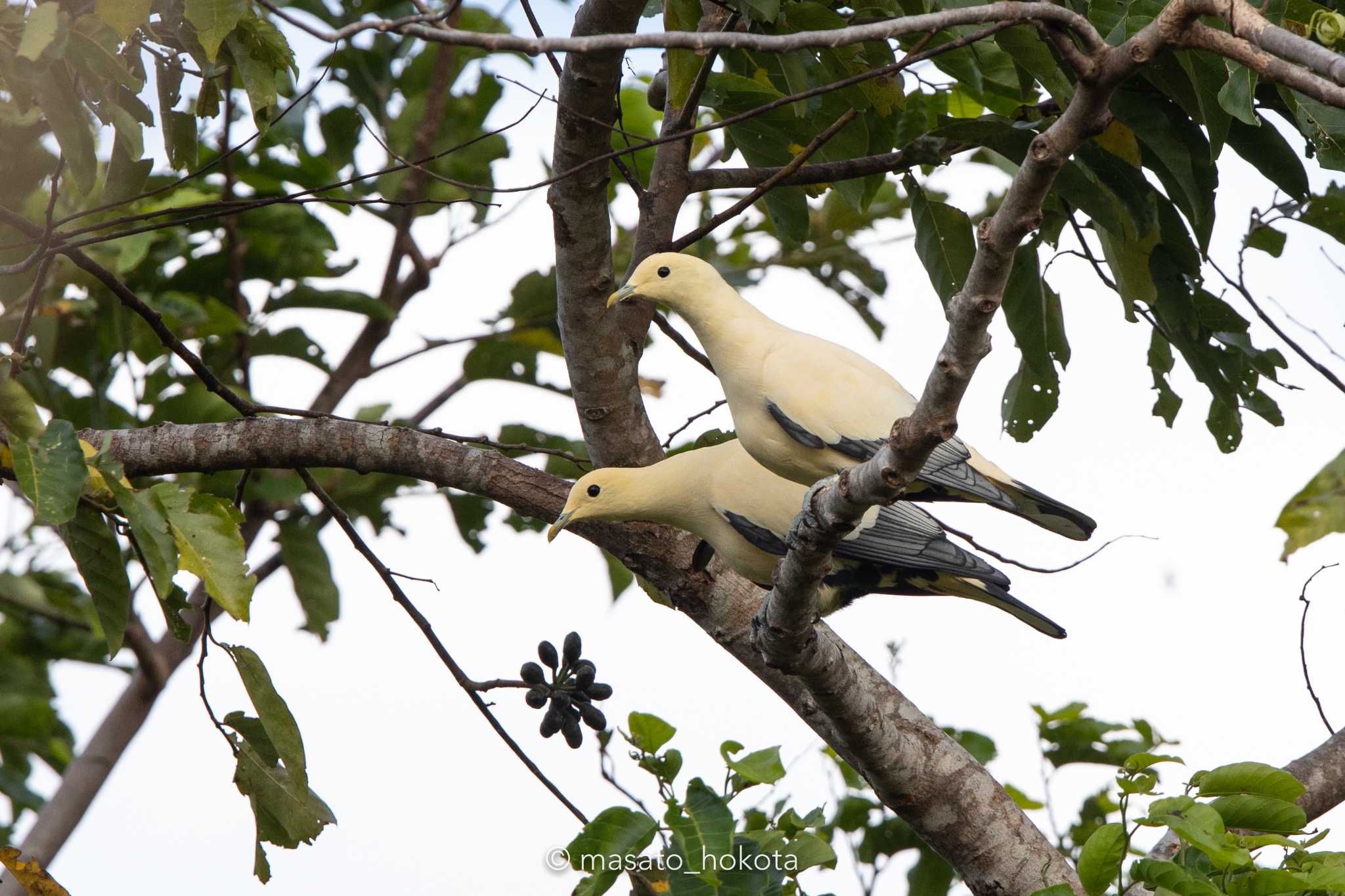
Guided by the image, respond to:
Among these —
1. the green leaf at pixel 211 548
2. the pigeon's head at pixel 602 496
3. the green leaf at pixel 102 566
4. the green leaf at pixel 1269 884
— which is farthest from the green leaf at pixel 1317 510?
the green leaf at pixel 102 566

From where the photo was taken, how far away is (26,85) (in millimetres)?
2445

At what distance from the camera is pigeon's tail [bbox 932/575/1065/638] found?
3.38 m

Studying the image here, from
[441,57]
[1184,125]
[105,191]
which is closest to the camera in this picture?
[1184,125]

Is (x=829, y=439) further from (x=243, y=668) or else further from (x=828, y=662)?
(x=243, y=668)

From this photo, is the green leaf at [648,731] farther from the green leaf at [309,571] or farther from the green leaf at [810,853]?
the green leaf at [309,571]

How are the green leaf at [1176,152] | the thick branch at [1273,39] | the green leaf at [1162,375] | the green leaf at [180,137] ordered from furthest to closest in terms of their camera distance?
the green leaf at [1162,375] < the green leaf at [180,137] < the green leaf at [1176,152] < the thick branch at [1273,39]

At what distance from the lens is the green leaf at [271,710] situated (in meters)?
2.93

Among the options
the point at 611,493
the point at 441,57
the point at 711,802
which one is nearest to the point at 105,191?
the point at 611,493

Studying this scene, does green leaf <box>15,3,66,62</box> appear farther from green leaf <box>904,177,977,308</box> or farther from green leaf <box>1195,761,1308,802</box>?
green leaf <box>1195,761,1308,802</box>

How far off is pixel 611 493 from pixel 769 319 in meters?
0.65

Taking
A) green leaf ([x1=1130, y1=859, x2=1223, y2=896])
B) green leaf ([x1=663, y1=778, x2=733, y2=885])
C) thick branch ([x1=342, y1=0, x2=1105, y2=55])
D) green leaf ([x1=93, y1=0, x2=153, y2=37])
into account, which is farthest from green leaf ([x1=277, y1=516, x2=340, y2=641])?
green leaf ([x1=1130, y1=859, x2=1223, y2=896])

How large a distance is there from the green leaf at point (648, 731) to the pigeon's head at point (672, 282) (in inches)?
43.1

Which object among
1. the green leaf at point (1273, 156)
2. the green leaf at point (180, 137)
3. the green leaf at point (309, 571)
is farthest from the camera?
the green leaf at point (309, 571)

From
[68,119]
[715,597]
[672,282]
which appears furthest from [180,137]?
[715,597]
